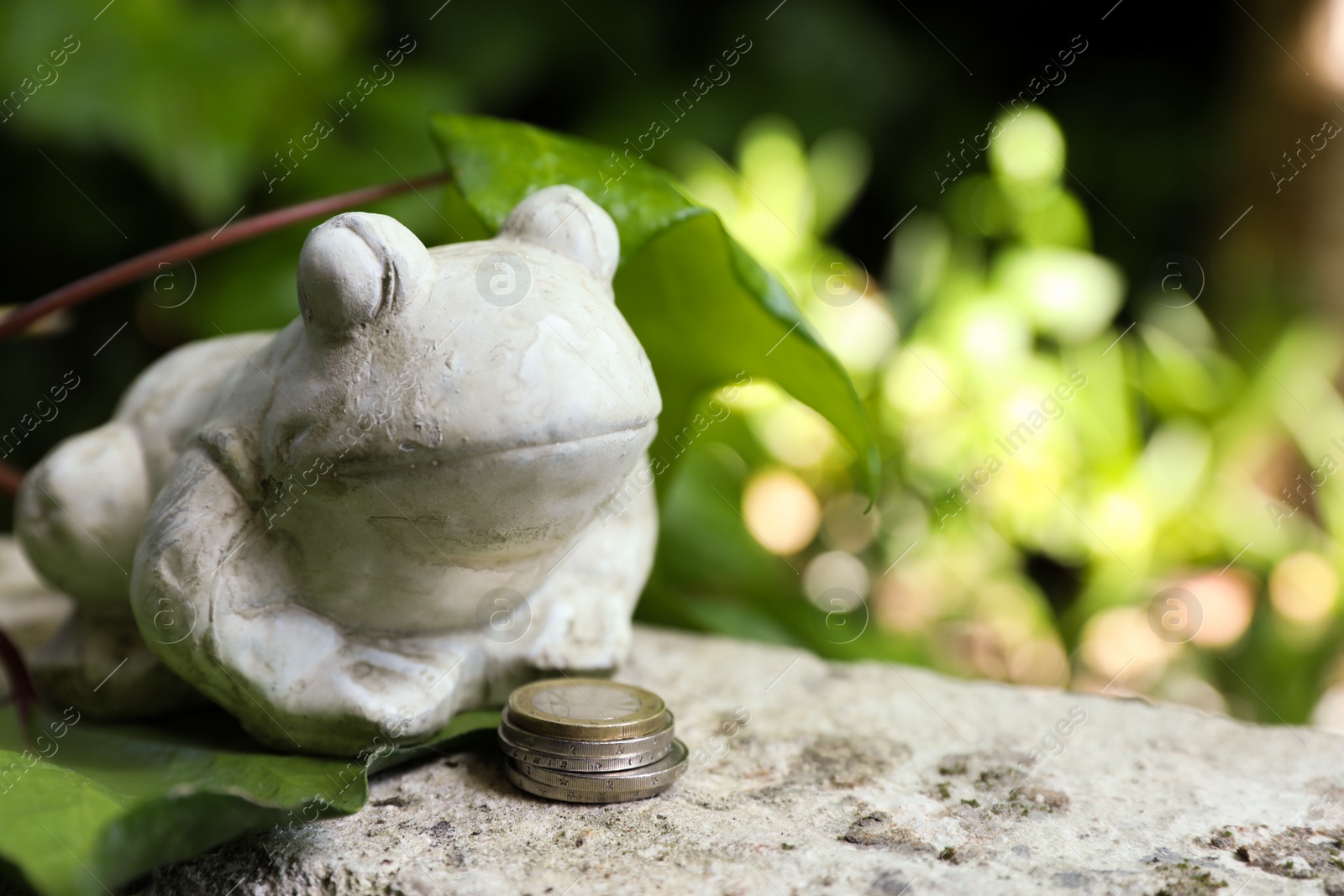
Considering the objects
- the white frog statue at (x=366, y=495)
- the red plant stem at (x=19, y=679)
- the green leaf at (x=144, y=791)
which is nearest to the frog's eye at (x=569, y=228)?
the white frog statue at (x=366, y=495)

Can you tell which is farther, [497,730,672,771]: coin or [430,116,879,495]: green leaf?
[430,116,879,495]: green leaf

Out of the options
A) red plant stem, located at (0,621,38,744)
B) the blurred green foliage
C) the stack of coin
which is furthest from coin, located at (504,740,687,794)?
the blurred green foliage

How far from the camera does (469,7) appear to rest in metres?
2.39

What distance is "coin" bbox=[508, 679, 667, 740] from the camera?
851 millimetres

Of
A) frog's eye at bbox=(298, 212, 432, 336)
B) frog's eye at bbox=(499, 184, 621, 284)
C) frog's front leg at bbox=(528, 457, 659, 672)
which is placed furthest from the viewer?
frog's front leg at bbox=(528, 457, 659, 672)

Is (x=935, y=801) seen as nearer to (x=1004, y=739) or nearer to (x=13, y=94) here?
(x=1004, y=739)

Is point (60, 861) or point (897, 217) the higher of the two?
point (897, 217)

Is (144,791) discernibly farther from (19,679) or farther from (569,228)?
(569,228)

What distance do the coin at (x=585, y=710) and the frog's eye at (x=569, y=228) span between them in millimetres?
353

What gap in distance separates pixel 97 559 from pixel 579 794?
492mm

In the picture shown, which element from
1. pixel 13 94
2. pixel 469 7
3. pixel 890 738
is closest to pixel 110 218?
pixel 13 94

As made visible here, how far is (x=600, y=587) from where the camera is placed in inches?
41.7

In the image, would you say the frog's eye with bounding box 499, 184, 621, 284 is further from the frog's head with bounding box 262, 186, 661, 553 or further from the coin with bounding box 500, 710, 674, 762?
the coin with bounding box 500, 710, 674, 762

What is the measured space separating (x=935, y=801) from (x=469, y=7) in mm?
2063
